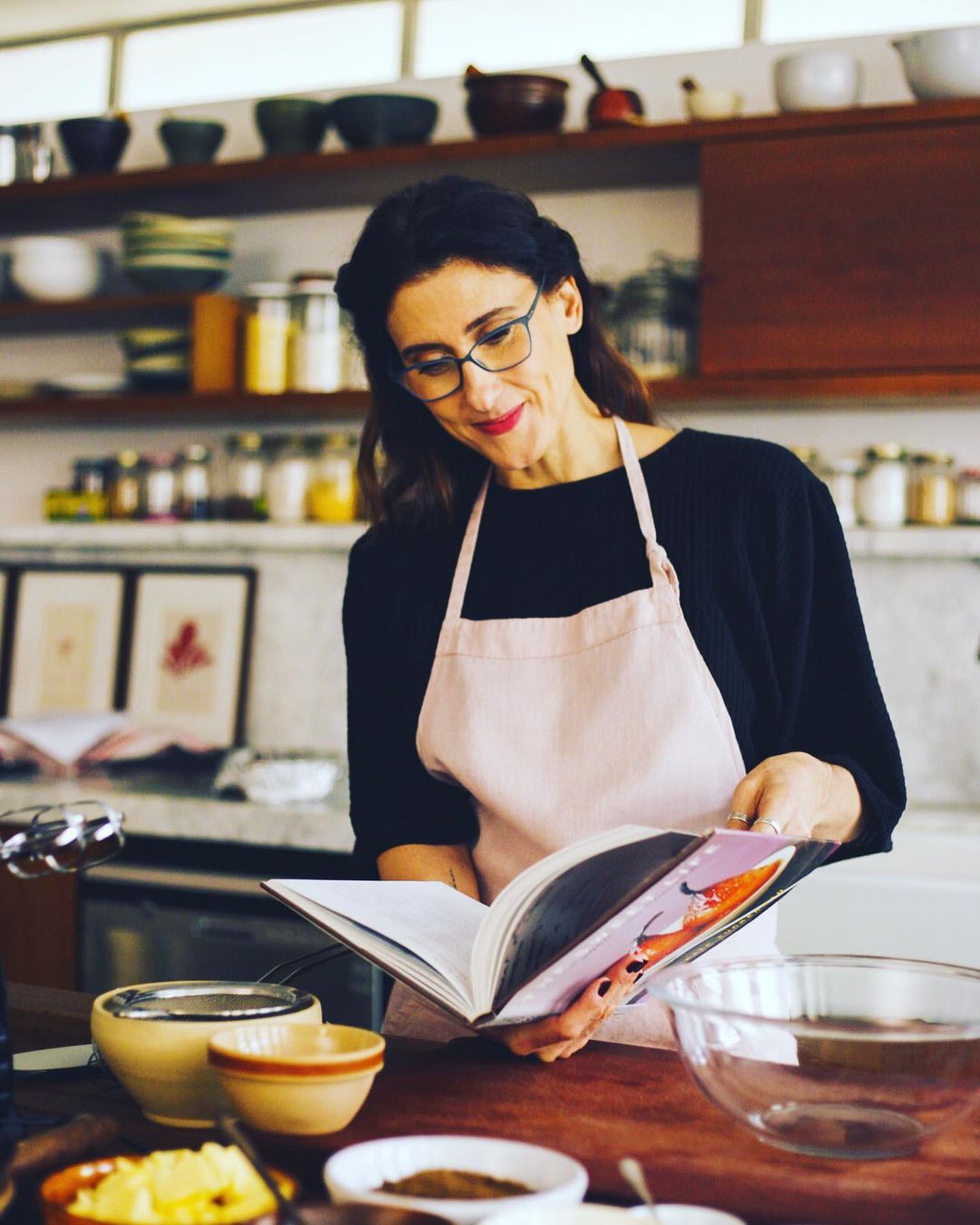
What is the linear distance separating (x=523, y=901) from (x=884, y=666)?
2259mm

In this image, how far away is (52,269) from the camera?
148 inches

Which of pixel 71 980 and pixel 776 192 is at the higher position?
pixel 776 192

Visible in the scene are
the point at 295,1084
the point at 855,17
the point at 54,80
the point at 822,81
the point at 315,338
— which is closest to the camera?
the point at 295,1084

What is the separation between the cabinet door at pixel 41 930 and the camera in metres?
2.97

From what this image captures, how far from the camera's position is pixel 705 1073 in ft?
3.18

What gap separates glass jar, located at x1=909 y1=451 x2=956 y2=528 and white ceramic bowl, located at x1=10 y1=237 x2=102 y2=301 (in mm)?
2196

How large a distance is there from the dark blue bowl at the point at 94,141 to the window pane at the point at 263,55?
0.40 meters

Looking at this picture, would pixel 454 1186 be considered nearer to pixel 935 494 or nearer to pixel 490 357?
pixel 490 357

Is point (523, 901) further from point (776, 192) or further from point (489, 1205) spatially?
point (776, 192)

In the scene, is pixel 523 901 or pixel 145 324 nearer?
pixel 523 901

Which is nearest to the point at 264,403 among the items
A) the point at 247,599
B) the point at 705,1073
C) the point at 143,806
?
the point at 247,599

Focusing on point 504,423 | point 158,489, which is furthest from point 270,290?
point 504,423

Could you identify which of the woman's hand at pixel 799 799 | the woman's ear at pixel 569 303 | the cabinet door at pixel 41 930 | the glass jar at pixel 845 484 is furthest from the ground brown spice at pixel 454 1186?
the glass jar at pixel 845 484

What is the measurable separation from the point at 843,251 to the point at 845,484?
50 cm
